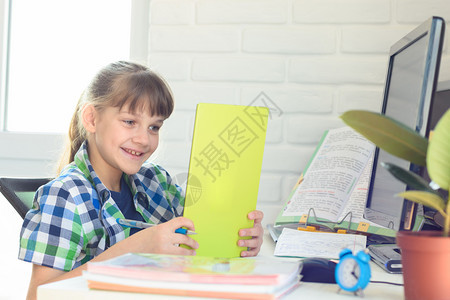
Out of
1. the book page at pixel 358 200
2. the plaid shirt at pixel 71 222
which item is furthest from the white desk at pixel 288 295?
the book page at pixel 358 200

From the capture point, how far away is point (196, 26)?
1.82 metres

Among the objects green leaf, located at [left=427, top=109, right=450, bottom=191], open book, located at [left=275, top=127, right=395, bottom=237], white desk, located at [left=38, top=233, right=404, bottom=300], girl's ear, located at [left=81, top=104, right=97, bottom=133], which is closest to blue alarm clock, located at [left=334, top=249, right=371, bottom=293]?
white desk, located at [left=38, top=233, right=404, bottom=300]

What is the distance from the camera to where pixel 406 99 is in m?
1.02

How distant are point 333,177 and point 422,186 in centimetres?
78

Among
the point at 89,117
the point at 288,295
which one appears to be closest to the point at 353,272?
the point at 288,295

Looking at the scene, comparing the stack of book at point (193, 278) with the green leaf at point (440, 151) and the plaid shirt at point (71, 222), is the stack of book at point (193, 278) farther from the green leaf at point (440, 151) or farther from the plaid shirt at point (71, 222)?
the plaid shirt at point (71, 222)

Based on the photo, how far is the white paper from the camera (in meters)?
1.07

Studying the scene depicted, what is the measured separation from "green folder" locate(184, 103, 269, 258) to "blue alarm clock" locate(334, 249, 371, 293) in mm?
285

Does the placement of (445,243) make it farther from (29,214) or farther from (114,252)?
(29,214)

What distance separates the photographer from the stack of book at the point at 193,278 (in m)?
0.64

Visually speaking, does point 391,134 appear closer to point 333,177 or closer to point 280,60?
point 333,177

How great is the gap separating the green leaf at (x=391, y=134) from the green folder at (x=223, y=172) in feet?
0.84

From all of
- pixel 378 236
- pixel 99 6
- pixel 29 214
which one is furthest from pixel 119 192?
pixel 99 6

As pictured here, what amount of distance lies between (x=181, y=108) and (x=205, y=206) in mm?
920
